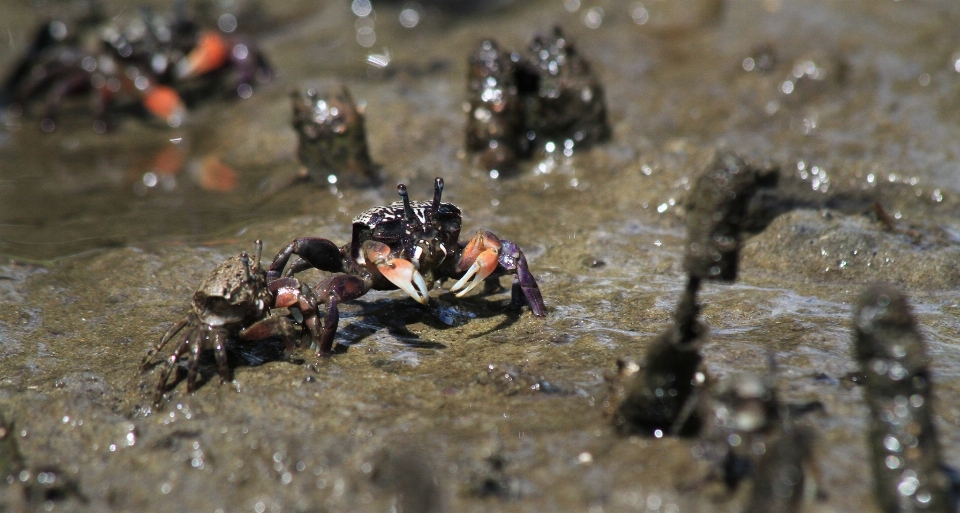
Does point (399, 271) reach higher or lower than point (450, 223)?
lower

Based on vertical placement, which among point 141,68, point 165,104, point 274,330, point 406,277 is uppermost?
point 141,68

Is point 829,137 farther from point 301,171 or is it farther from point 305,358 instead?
point 305,358

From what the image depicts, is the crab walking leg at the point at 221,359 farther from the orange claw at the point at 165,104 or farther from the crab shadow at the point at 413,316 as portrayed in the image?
the orange claw at the point at 165,104

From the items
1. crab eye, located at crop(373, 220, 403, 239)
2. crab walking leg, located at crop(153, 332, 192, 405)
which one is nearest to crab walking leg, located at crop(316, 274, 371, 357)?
crab eye, located at crop(373, 220, 403, 239)

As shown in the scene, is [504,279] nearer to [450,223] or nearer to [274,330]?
[450,223]

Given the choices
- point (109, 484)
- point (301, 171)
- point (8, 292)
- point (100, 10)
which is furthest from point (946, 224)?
point (100, 10)

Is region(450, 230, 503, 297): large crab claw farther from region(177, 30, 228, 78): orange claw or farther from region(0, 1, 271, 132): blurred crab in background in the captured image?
region(177, 30, 228, 78): orange claw

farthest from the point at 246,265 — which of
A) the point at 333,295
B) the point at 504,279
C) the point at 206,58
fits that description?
the point at 206,58
